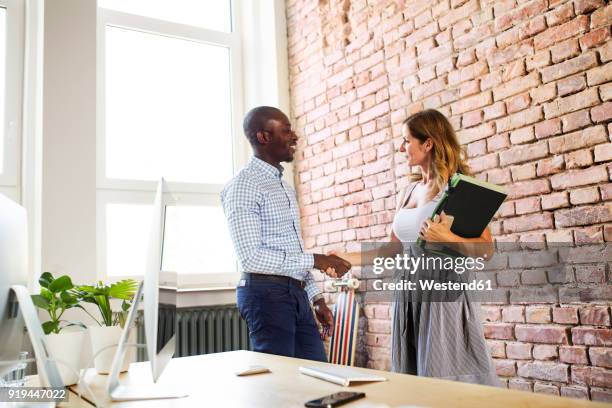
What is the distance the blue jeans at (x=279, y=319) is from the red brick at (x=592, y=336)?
3.24ft

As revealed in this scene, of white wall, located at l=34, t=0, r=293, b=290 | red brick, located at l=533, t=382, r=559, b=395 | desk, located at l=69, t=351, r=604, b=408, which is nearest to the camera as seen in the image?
desk, located at l=69, t=351, r=604, b=408

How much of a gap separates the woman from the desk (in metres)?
0.76

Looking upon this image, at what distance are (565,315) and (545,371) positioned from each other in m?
0.24

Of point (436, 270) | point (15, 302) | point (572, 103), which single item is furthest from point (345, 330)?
point (15, 302)

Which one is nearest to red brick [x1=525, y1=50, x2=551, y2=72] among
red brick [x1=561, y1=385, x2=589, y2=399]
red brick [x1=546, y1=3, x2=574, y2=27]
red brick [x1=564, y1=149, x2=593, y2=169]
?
red brick [x1=546, y1=3, x2=574, y2=27]

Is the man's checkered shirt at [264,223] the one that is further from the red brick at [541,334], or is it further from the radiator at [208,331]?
the radiator at [208,331]

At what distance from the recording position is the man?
2.17 meters

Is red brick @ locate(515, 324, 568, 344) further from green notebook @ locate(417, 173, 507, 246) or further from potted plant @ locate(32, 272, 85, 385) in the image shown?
potted plant @ locate(32, 272, 85, 385)

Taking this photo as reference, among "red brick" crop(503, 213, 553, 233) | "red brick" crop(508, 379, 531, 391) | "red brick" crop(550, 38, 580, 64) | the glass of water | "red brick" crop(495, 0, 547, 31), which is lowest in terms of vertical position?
"red brick" crop(508, 379, 531, 391)

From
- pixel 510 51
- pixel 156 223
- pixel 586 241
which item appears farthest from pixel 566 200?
pixel 156 223

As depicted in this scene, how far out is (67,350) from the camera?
123cm

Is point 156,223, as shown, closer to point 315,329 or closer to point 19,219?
point 19,219

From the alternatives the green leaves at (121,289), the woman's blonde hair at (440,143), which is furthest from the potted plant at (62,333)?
the woman's blonde hair at (440,143)

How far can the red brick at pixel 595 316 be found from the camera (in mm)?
1855
